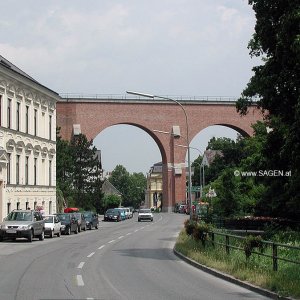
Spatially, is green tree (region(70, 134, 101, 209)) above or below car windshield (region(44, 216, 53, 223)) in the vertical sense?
above

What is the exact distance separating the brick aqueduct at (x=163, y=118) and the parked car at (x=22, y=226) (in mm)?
57896

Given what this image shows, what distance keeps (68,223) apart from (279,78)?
85.6ft

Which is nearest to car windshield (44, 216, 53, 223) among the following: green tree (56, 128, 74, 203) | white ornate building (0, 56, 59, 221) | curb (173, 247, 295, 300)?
white ornate building (0, 56, 59, 221)

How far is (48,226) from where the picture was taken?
1564 inches

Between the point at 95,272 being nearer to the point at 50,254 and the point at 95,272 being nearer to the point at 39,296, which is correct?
the point at 39,296

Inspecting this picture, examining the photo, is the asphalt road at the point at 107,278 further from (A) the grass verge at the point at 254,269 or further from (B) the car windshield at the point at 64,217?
(B) the car windshield at the point at 64,217

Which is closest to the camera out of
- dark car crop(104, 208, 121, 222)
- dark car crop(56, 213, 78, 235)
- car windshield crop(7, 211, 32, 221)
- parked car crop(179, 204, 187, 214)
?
car windshield crop(7, 211, 32, 221)

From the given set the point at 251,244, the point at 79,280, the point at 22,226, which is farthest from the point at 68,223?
the point at 251,244

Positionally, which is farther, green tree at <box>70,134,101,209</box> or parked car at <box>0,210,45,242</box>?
green tree at <box>70,134,101,209</box>

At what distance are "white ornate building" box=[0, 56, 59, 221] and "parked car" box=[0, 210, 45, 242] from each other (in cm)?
915

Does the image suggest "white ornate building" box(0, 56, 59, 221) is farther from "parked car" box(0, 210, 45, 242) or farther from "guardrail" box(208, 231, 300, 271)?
"guardrail" box(208, 231, 300, 271)

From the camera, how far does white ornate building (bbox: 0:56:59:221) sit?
152 feet

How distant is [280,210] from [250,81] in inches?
482

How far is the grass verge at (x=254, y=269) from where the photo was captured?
12.7 m
